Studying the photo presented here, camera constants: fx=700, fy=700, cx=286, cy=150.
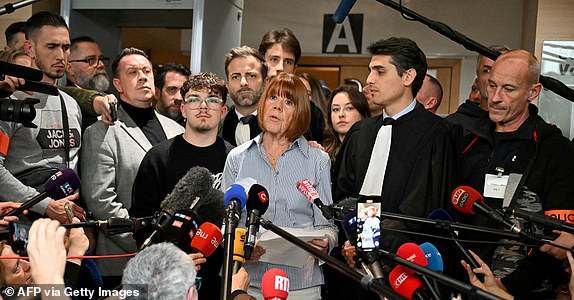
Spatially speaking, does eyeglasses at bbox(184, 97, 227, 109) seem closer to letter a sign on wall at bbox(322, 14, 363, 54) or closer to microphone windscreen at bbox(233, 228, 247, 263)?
microphone windscreen at bbox(233, 228, 247, 263)

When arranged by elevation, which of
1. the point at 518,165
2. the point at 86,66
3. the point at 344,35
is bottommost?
the point at 518,165

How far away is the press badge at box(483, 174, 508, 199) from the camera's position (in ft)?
9.09

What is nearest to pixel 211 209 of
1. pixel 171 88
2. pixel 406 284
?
pixel 406 284

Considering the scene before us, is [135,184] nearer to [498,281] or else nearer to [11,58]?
[11,58]

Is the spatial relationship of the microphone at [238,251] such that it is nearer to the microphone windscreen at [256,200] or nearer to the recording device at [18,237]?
the microphone windscreen at [256,200]

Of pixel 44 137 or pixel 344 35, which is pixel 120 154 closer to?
pixel 44 137

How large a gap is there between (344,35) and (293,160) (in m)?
4.87

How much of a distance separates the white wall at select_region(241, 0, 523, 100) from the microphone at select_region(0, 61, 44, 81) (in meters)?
5.69

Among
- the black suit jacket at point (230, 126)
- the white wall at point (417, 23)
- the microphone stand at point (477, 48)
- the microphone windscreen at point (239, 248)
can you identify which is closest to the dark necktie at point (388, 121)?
the microphone stand at point (477, 48)

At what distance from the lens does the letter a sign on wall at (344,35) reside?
757cm

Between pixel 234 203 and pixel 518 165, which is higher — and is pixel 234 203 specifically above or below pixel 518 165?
below

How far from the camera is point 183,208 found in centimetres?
246

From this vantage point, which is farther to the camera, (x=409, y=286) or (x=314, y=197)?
(x=314, y=197)

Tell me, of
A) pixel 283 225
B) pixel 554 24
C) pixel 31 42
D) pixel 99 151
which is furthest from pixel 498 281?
pixel 554 24
